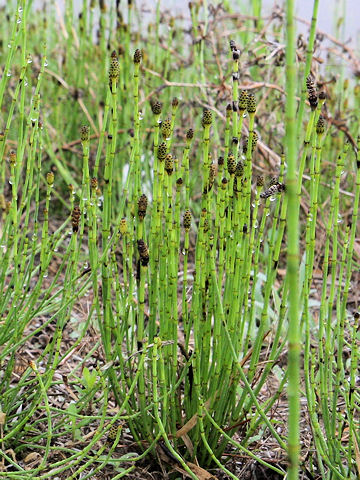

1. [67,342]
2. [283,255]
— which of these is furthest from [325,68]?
[67,342]

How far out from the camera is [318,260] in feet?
7.45

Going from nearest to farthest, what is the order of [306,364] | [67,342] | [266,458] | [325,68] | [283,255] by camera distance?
1. [306,364]
2. [266,458]
3. [67,342]
4. [283,255]
5. [325,68]

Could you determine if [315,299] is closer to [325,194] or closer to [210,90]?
[325,194]

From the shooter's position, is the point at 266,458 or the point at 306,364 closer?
the point at 306,364

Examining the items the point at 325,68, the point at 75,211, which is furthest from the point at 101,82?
the point at 75,211

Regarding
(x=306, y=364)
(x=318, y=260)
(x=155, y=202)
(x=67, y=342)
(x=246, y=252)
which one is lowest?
Result: (x=67, y=342)

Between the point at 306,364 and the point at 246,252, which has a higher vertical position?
the point at 246,252

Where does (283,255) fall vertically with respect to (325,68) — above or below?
below

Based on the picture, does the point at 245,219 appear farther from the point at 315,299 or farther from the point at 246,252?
the point at 315,299

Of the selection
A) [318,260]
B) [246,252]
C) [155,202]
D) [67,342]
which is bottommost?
[67,342]

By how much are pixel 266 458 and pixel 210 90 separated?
5.21 feet

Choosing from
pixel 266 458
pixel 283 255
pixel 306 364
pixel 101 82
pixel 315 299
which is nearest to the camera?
pixel 306 364

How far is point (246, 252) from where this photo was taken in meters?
1.23

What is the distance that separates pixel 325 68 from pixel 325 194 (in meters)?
0.78
